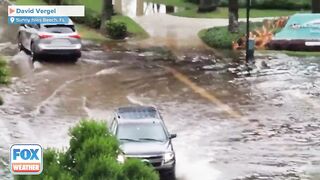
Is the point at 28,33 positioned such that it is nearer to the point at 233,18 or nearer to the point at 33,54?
the point at 33,54

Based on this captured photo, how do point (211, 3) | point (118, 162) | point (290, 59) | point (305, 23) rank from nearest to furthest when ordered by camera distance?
point (118, 162) → point (290, 59) → point (305, 23) → point (211, 3)

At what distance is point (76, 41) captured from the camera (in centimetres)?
3058

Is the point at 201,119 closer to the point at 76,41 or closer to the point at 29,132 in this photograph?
the point at 29,132

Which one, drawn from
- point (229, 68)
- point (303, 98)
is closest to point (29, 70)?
point (229, 68)

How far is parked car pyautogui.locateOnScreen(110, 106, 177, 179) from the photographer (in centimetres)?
1720

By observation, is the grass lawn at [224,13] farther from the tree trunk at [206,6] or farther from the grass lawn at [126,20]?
the grass lawn at [126,20]

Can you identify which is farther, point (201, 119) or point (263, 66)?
point (263, 66)

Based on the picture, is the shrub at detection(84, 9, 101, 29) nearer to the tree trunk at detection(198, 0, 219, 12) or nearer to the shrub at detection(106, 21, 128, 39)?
the shrub at detection(106, 21, 128, 39)

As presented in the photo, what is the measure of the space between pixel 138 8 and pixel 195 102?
22293mm

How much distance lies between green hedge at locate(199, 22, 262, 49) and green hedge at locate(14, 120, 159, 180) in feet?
86.5

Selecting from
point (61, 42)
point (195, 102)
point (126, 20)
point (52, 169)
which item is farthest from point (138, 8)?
point (52, 169)

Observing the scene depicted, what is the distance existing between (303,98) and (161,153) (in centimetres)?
1027

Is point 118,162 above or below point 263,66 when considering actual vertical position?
above

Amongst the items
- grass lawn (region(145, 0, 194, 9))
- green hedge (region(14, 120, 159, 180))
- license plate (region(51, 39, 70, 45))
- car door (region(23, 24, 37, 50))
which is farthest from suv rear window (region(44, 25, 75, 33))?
green hedge (region(14, 120, 159, 180))
